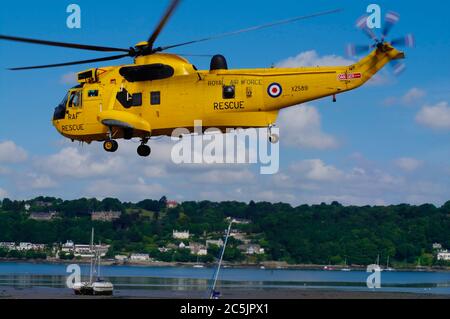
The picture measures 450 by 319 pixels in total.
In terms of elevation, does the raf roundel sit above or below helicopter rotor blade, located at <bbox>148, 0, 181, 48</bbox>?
below

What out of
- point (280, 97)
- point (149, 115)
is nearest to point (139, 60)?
point (149, 115)

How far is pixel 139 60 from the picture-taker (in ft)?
192

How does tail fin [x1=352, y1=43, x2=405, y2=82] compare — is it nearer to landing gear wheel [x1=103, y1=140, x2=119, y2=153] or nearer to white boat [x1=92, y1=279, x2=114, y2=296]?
landing gear wheel [x1=103, y1=140, x2=119, y2=153]

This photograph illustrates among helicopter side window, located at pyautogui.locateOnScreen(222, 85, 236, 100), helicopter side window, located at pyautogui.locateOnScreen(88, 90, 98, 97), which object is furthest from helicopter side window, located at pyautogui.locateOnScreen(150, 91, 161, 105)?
helicopter side window, located at pyautogui.locateOnScreen(88, 90, 98, 97)

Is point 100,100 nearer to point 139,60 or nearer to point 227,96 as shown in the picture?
point 139,60

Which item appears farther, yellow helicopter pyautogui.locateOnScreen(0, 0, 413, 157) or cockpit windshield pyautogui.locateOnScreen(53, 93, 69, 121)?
cockpit windshield pyautogui.locateOnScreen(53, 93, 69, 121)

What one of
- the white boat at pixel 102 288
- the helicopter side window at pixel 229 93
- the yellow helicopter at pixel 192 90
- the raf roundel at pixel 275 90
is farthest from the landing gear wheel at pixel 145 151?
the white boat at pixel 102 288

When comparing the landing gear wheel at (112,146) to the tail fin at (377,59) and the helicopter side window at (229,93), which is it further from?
the tail fin at (377,59)

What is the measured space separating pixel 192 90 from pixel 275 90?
5.18 m

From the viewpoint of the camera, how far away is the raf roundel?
56.2 metres
